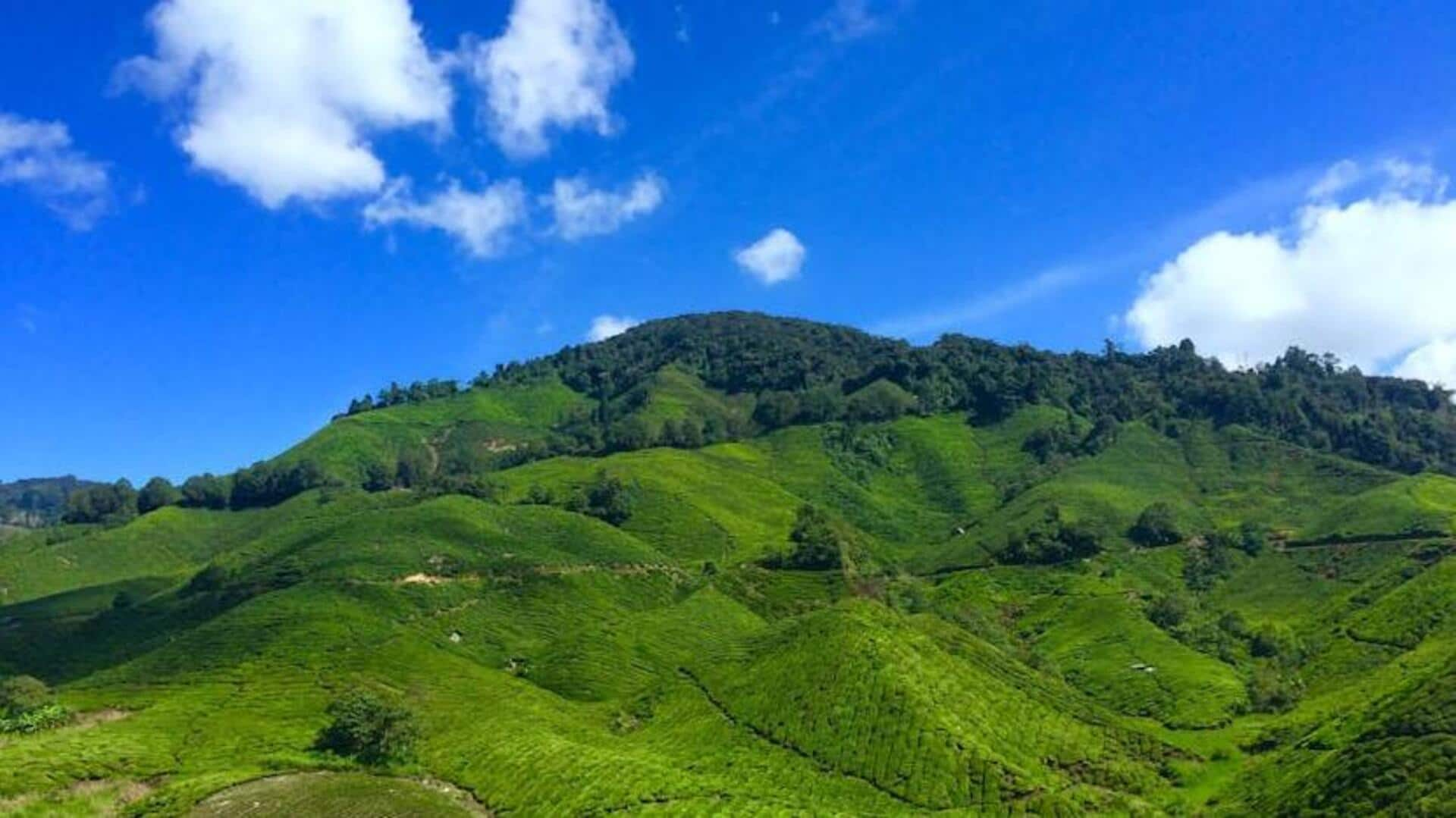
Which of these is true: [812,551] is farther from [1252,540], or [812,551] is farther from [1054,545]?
[1252,540]

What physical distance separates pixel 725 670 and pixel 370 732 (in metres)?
39.7

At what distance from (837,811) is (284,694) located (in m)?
65.2

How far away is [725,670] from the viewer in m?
119

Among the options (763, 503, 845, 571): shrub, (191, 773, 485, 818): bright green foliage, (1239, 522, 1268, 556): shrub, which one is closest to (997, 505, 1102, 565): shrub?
(1239, 522, 1268, 556): shrub

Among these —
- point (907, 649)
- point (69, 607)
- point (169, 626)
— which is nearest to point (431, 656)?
point (169, 626)

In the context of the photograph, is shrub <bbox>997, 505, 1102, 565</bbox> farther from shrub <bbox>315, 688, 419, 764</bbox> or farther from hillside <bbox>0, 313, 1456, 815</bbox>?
shrub <bbox>315, 688, 419, 764</bbox>

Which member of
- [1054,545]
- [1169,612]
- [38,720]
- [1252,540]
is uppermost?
[1252,540]

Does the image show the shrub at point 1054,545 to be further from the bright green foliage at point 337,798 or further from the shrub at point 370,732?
the bright green foliage at point 337,798

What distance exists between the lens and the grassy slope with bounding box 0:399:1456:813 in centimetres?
8806

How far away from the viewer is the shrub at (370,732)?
96375 mm

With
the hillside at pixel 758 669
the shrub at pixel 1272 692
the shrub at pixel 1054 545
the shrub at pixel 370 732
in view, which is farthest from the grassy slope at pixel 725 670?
the shrub at pixel 1054 545

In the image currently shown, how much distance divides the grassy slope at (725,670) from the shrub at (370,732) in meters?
2.52

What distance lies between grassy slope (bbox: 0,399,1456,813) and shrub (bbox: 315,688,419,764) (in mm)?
2521

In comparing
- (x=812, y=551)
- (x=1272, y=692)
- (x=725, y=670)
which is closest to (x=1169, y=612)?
(x=1272, y=692)
